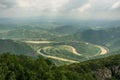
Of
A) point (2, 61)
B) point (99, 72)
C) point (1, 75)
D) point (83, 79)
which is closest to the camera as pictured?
point (1, 75)

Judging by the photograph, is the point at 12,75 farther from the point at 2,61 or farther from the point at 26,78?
the point at 2,61

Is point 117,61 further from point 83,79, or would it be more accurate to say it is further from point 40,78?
point 40,78

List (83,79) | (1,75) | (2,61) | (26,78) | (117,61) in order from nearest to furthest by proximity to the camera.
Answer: (1,75) < (26,78) < (2,61) < (83,79) < (117,61)

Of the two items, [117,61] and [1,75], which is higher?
[1,75]

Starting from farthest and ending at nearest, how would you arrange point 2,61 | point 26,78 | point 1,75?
point 2,61 < point 26,78 < point 1,75

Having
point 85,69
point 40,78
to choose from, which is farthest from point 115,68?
point 40,78

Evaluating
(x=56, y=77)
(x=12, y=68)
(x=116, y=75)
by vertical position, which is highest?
(x=12, y=68)

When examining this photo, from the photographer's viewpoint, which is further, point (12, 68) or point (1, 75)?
point (12, 68)

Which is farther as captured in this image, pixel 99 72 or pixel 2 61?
pixel 99 72

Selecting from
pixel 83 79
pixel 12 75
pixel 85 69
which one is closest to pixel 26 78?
pixel 12 75
